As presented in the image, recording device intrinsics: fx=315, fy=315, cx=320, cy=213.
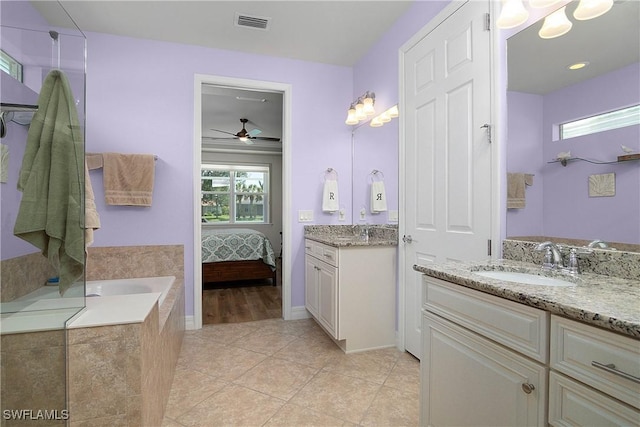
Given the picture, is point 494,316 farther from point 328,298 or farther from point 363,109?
point 363,109

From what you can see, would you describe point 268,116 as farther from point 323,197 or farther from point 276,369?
point 276,369

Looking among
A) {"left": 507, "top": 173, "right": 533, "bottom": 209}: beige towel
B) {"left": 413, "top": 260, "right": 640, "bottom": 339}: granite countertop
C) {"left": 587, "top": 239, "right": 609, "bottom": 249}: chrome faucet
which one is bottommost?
{"left": 413, "top": 260, "right": 640, "bottom": 339}: granite countertop

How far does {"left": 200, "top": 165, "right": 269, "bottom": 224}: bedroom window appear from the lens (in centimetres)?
695

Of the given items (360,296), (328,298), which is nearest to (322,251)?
(328,298)

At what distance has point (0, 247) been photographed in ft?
4.15

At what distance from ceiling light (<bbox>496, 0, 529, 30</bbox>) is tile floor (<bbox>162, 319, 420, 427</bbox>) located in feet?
6.67

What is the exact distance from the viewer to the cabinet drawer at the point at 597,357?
0.69 metres

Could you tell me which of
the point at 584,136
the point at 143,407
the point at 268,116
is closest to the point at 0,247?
the point at 143,407

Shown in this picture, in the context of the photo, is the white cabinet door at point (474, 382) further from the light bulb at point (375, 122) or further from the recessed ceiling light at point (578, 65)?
the light bulb at point (375, 122)

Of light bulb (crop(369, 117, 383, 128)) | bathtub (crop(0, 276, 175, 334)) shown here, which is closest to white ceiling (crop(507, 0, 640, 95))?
light bulb (crop(369, 117, 383, 128))

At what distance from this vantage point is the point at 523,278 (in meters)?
1.36

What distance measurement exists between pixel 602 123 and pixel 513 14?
25.9 inches

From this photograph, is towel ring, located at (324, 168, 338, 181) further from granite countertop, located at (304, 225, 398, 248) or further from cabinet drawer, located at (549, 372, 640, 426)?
cabinet drawer, located at (549, 372, 640, 426)

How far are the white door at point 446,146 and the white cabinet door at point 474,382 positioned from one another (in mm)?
742
